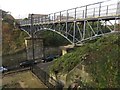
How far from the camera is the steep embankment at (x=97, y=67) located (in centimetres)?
1190

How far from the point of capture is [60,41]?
48.3 metres

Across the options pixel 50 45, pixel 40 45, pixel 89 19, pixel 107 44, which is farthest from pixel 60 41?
pixel 107 44

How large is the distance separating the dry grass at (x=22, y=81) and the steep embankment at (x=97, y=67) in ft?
16.5

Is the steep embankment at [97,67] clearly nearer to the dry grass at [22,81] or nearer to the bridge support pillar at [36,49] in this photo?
the dry grass at [22,81]

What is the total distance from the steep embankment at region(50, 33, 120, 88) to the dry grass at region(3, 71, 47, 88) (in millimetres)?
5016

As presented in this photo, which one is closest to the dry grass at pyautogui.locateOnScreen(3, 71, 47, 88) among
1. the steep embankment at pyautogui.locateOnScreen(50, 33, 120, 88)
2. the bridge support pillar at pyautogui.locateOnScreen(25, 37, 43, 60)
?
the steep embankment at pyautogui.locateOnScreen(50, 33, 120, 88)

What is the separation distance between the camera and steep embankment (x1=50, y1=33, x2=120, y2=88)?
468 inches

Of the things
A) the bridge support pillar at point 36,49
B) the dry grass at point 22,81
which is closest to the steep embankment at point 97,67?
the dry grass at point 22,81

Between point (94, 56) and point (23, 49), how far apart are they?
33194mm

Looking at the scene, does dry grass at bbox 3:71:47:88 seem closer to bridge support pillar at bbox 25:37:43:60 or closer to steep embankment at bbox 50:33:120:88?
steep embankment at bbox 50:33:120:88

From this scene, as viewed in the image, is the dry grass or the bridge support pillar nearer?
the dry grass

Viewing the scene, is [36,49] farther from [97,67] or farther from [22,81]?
[97,67]

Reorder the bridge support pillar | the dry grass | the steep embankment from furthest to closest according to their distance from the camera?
the bridge support pillar
the dry grass
the steep embankment

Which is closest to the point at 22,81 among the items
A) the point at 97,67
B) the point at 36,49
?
the point at 97,67
